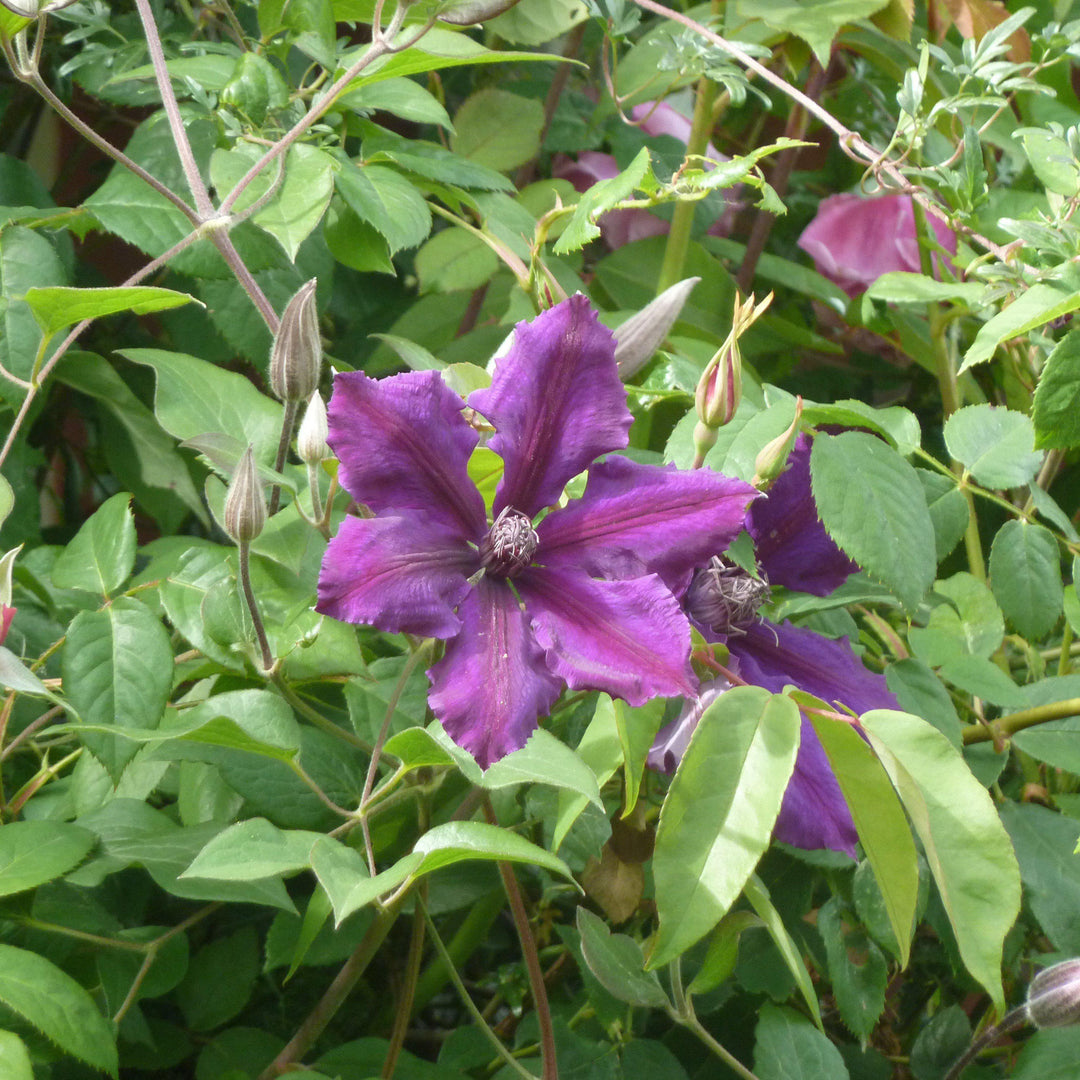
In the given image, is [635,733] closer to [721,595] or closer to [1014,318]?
[721,595]

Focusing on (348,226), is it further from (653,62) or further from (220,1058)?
(220,1058)

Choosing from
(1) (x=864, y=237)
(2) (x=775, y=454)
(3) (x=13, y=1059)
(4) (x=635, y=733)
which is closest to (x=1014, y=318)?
(2) (x=775, y=454)

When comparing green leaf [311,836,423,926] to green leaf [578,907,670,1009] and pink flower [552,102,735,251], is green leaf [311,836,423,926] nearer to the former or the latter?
green leaf [578,907,670,1009]

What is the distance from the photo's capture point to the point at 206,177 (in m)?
0.61

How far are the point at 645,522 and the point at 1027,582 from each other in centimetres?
23

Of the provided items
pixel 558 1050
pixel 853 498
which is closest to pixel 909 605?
pixel 853 498

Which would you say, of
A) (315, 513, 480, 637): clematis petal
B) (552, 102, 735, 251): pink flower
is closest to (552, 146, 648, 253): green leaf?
(315, 513, 480, 637): clematis petal

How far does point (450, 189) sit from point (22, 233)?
215 mm

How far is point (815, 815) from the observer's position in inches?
16.4

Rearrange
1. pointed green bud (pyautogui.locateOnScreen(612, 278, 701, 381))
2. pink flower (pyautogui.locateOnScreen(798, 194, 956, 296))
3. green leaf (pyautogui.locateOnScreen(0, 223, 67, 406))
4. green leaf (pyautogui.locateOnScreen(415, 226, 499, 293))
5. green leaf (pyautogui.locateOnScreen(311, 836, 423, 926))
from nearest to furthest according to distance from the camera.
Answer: green leaf (pyautogui.locateOnScreen(311, 836, 423, 926))
pointed green bud (pyautogui.locateOnScreen(612, 278, 701, 381))
green leaf (pyautogui.locateOnScreen(0, 223, 67, 406))
green leaf (pyautogui.locateOnScreen(415, 226, 499, 293))
pink flower (pyautogui.locateOnScreen(798, 194, 956, 296))

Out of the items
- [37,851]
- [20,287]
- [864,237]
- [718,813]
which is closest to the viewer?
[718,813]

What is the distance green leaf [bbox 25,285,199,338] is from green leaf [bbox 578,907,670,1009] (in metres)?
0.27

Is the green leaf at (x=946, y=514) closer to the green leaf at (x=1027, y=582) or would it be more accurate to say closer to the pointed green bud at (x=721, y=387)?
the green leaf at (x=1027, y=582)

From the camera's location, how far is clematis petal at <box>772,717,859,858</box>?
41 centimetres
